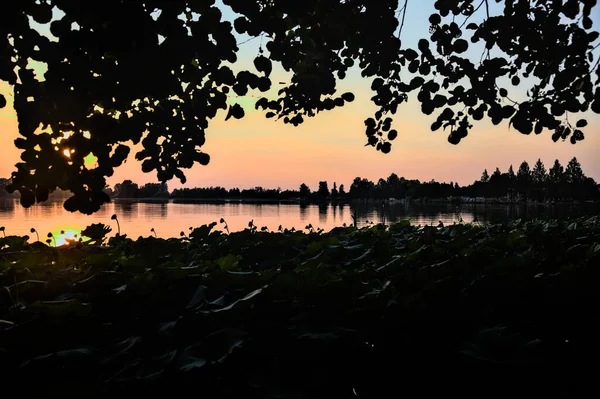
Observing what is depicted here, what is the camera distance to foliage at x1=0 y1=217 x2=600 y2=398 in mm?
1891

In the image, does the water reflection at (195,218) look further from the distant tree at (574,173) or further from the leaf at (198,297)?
the distant tree at (574,173)

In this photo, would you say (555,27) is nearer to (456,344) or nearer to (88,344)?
(456,344)

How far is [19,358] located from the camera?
1.92m

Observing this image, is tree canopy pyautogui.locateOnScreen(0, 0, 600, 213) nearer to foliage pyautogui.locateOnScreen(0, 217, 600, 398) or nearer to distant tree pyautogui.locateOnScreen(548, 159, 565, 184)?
foliage pyautogui.locateOnScreen(0, 217, 600, 398)

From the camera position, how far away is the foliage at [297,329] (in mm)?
1891

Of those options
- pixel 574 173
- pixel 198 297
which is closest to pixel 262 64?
pixel 198 297

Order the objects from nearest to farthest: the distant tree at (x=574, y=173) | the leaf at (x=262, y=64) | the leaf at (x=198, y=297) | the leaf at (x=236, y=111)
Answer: the leaf at (x=198, y=297) → the leaf at (x=262, y=64) → the leaf at (x=236, y=111) → the distant tree at (x=574, y=173)

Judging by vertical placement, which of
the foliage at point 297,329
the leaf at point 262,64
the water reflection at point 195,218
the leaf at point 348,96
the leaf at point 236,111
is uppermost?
the leaf at point 348,96

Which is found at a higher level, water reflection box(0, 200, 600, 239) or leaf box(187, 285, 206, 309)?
leaf box(187, 285, 206, 309)

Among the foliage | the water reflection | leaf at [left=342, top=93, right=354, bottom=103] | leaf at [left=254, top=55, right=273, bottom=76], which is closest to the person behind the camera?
the foliage

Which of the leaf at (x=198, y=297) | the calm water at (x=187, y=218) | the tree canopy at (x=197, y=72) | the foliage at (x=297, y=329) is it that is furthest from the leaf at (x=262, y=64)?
the calm water at (x=187, y=218)

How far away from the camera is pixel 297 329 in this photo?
2100 mm

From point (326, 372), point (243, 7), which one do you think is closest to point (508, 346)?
point (326, 372)

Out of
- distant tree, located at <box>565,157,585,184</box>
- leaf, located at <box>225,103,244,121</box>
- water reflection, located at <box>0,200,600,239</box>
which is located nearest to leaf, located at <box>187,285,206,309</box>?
leaf, located at <box>225,103,244,121</box>
